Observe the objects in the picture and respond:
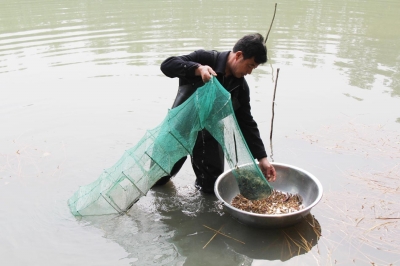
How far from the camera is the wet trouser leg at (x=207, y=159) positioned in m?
3.43

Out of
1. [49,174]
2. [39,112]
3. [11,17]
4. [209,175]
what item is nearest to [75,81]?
[39,112]

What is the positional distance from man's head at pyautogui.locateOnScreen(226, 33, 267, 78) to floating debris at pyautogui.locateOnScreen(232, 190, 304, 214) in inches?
43.5

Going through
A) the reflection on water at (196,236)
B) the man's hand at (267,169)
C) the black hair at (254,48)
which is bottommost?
the reflection on water at (196,236)

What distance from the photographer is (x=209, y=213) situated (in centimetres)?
351

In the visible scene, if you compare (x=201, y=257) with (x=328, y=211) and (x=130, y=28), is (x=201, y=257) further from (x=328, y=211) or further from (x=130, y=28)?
(x=130, y=28)

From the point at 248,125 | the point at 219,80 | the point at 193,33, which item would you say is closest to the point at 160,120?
the point at 248,125

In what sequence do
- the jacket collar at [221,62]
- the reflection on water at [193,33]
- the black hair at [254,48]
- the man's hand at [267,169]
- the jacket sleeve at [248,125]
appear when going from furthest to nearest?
the reflection on water at [193,33]
the man's hand at [267,169]
the jacket sleeve at [248,125]
the jacket collar at [221,62]
the black hair at [254,48]

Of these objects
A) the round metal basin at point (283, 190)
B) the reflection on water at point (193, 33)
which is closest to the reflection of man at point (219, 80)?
the round metal basin at point (283, 190)

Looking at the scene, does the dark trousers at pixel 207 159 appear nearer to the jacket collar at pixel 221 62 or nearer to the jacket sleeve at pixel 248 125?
the jacket sleeve at pixel 248 125

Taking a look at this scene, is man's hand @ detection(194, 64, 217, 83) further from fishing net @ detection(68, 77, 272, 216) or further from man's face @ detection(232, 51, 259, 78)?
man's face @ detection(232, 51, 259, 78)

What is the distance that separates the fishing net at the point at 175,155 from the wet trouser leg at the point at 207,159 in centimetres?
28

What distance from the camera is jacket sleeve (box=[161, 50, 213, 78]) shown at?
2.95 m

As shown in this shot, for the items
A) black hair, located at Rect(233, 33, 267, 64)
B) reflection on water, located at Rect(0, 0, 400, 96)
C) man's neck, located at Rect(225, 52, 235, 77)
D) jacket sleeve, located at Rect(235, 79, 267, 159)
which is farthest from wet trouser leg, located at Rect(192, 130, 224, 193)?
reflection on water, located at Rect(0, 0, 400, 96)

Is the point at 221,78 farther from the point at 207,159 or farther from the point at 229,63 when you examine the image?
the point at 207,159
